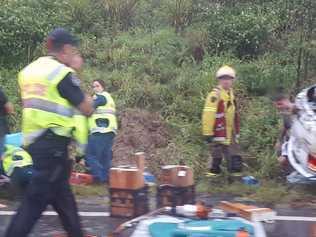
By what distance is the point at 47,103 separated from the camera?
5445 mm

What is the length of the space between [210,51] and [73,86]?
8195 millimetres

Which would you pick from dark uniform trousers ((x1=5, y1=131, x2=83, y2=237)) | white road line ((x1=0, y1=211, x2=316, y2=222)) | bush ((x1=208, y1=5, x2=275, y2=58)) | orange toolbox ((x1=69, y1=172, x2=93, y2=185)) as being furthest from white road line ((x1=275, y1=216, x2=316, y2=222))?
bush ((x1=208, y1=5, x2=275, y2=58))

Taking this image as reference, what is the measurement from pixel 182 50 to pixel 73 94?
8.26m

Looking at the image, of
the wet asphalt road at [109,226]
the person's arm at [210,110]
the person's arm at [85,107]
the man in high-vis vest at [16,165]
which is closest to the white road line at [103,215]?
the wet asphalt road at [109,226]

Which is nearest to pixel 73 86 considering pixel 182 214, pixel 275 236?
pixel 182 214

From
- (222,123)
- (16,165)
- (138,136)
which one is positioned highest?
(222,123)

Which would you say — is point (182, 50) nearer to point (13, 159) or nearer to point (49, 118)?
point (13, 159)

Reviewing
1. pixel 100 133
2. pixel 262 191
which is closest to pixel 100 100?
pixel 100 133

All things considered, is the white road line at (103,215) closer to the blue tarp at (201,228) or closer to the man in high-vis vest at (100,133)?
the man in high-vis vest at (100,133)

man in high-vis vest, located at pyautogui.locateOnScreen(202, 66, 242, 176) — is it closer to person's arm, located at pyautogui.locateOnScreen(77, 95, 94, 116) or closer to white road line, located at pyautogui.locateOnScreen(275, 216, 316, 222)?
white road line, located at pyautogui.locateOnScreen(275, 216, 316, 222)

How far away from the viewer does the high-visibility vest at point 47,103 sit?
214 inches

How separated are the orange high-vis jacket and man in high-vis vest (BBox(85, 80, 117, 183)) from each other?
1.23 m

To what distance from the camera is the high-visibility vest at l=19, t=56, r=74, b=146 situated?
5426 millimetres

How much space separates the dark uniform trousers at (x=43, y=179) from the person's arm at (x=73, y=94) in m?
0.31
